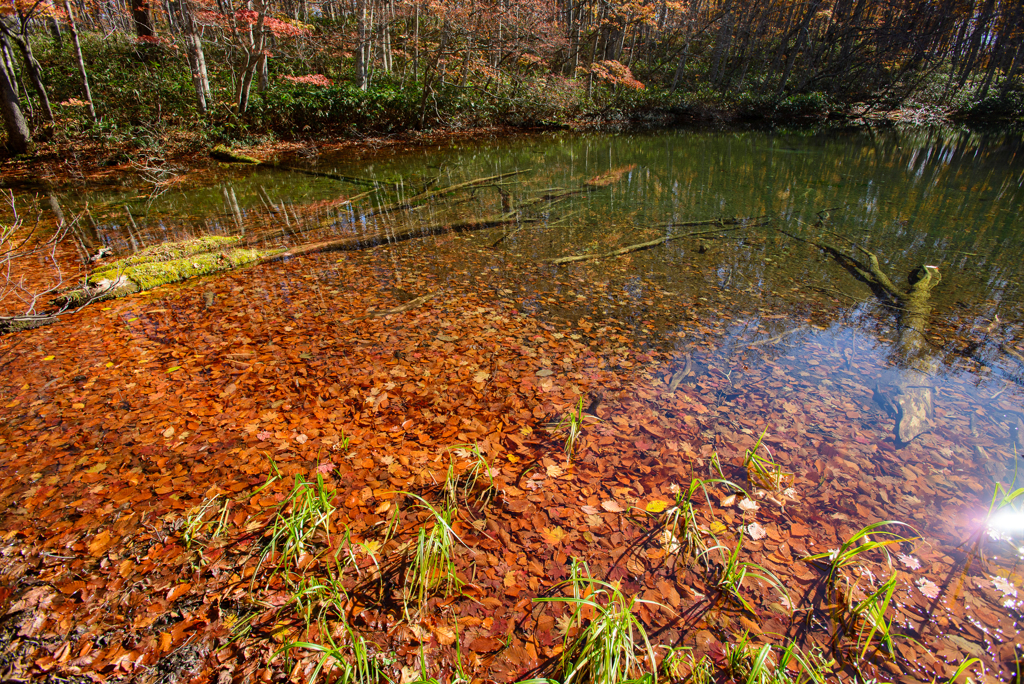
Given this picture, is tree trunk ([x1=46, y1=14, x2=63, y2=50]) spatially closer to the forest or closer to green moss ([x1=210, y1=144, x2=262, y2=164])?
green moss ([x1=210, y1=144, x2=262, y2=164])

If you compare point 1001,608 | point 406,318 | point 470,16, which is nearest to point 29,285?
point 406,318

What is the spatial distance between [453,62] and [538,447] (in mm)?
24758

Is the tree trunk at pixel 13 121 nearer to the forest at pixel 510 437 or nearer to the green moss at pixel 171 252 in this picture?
the forest at pixel 510 437

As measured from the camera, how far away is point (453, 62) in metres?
22.6

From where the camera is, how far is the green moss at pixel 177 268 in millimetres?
5488

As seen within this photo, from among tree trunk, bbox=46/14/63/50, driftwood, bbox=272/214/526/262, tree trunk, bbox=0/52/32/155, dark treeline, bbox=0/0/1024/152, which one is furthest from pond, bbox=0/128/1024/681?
tree trunk, bbox=46/14/63/50

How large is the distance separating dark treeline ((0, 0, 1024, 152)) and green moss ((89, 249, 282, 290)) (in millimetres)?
11275

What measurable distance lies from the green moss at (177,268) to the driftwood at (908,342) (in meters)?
7.85

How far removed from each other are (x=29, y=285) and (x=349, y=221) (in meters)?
4.61

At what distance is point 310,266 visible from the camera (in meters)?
6.49

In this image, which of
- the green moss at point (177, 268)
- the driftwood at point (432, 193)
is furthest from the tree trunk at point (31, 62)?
the green moss at point (177, 268)

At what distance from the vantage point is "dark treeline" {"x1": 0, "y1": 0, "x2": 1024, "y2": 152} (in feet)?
52.1

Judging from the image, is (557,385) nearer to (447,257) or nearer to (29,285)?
(447,257)

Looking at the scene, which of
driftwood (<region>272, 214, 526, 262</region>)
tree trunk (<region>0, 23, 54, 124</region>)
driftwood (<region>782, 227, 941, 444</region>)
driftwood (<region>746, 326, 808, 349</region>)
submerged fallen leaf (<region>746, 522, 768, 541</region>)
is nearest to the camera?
submerged fallen leaf (<region>746, 522, 768, 541</region>)
